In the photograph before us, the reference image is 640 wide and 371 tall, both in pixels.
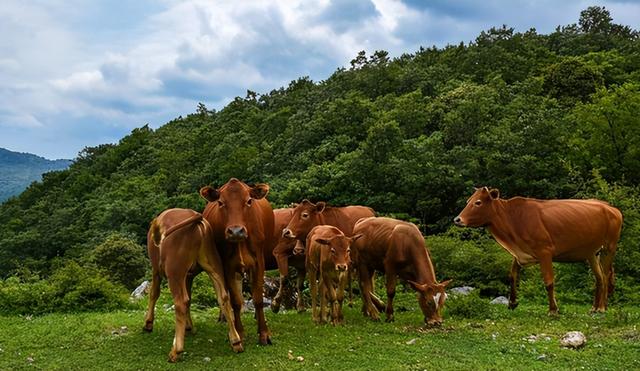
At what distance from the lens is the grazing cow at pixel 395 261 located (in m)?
11.9

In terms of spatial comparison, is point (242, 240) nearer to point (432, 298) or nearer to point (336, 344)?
point (336, 344)

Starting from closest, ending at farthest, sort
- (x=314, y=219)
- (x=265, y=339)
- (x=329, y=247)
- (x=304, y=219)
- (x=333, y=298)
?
(x=265, y=339) → (x=329, y=247) → (x=333, y=298) → (x=304, y=219) → (x=314, y=219)

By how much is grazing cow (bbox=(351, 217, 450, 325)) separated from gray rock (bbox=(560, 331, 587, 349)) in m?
2.69

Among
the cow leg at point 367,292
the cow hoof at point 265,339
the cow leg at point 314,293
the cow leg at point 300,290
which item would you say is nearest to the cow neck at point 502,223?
the cow leg at point 367,292

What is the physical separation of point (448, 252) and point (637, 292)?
674 cm

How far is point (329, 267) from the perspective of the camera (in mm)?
12305

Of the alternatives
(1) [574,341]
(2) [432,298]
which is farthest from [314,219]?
(1) [574,341]

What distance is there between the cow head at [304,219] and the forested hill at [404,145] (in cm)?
989

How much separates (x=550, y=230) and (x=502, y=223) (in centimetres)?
114

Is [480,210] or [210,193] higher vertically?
[210,193]

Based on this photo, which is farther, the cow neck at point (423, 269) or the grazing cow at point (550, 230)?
the grazing cow at point (550, 230)

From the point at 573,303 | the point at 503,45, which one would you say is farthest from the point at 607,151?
the point at 503,45

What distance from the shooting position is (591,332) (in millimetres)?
10914

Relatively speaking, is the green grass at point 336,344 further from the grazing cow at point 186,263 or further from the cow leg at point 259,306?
the grazing cow at point 186,263
